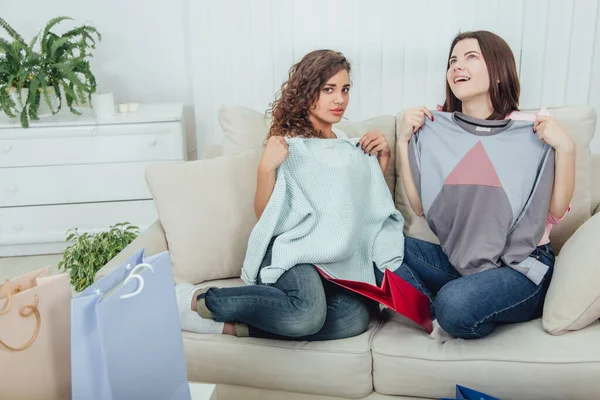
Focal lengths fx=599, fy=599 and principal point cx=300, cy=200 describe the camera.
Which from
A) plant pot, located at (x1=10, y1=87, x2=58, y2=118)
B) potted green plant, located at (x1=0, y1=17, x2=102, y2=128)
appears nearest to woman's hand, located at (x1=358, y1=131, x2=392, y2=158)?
potted green plant, located at (x1=0, y1=17, x2=102, y2=128)

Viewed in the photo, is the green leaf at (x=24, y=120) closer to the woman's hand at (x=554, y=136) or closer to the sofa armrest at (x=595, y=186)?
the woman's hand at (x=554, y=136)

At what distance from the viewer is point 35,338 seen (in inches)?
36.3

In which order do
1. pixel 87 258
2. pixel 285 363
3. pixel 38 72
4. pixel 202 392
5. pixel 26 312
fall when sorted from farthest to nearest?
1. pixel 38 72
2. pixel 87 258
3. pixel 285 363
4. pixel 202 392
5. pixel 26 312

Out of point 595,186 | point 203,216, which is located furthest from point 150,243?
point 595,186

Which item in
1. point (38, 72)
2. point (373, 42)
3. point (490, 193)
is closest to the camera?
point (490, 193)

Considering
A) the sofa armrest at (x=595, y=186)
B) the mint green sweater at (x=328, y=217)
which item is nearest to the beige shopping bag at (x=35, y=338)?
the mint green sweater at (x=328, y=217)

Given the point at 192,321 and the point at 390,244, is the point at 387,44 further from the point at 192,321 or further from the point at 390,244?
the point at 192,321

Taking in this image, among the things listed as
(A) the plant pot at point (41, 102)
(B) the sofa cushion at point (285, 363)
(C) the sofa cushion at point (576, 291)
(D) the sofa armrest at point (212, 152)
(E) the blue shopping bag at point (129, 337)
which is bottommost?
(B) the sofa cushion at point (285, 363)

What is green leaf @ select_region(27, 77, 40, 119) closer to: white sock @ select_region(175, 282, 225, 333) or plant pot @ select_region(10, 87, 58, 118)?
plant pot @ select_region(10, 87, 58, 118)

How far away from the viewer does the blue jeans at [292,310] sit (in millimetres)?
1445

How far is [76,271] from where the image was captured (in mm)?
2123

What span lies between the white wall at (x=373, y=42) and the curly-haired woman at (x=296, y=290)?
104 cm

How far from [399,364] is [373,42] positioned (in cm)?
177

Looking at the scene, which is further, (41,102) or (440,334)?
(41,102)
